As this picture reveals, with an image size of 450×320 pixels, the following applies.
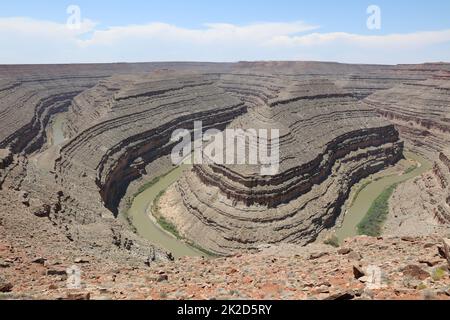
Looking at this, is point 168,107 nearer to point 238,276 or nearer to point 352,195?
point 352,195

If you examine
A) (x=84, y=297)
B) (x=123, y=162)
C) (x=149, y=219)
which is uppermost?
(x=84, y=297)

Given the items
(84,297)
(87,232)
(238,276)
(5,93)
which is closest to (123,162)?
(87,232)

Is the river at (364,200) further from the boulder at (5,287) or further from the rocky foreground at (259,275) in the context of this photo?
the boulder at (5,287)

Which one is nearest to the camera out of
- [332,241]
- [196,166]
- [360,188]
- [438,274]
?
[438,274]

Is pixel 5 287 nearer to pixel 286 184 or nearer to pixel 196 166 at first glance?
pixel 286 184

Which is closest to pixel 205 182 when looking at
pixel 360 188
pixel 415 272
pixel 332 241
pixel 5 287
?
pixel 332 241

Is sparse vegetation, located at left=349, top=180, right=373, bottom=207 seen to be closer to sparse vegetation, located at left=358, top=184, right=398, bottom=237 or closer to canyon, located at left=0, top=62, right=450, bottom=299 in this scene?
canyon, located at left=0, top=62, right=450, bottom=299
